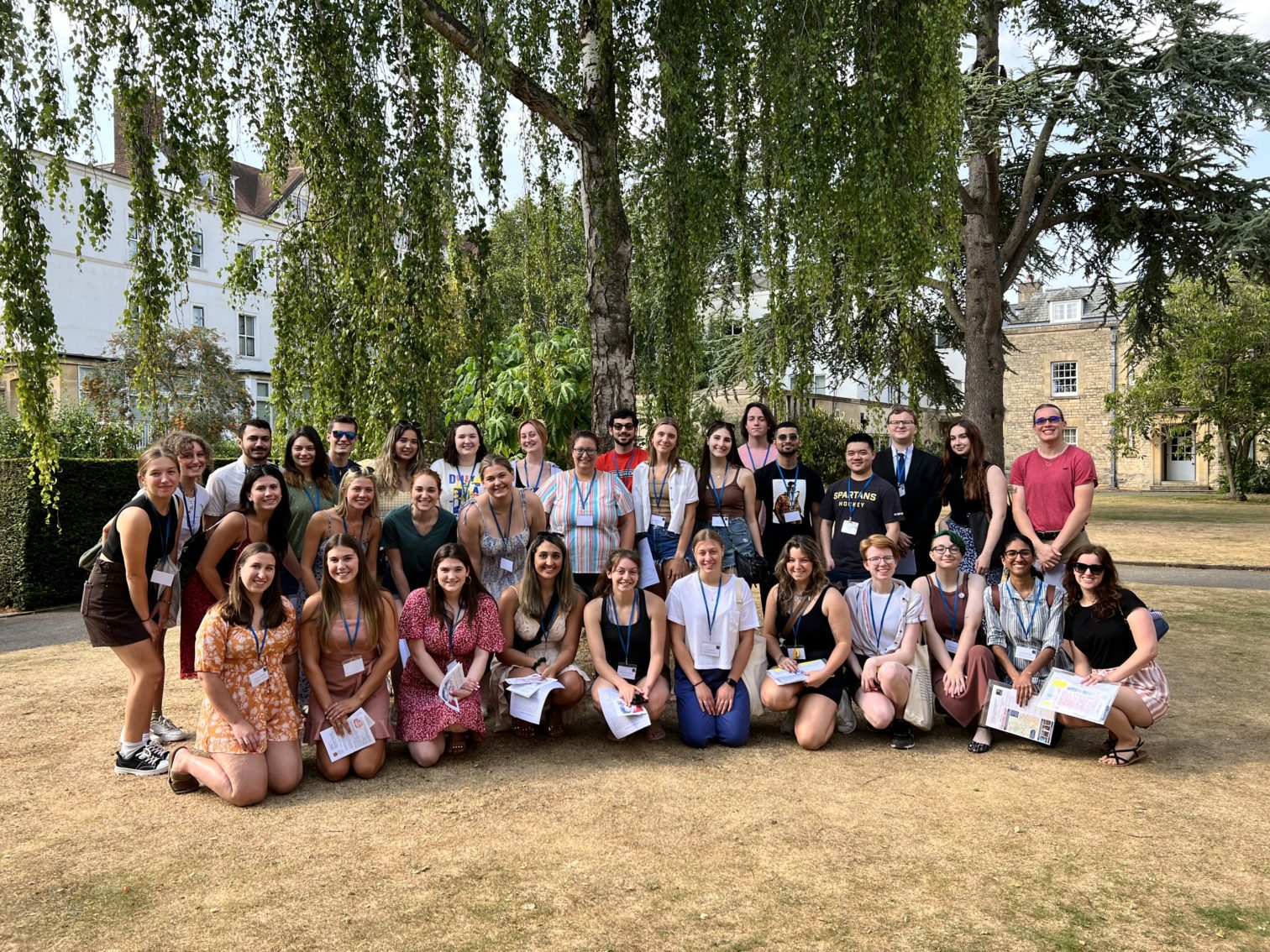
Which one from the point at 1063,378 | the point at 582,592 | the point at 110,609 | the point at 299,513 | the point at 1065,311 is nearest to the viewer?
the point at 110,609

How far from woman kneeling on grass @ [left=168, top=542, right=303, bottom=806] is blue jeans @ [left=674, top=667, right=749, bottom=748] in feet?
6.44

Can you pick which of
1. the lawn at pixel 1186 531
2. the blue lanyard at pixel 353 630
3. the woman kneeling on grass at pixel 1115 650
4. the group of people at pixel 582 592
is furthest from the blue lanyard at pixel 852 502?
the lawn at pixel 1186 531

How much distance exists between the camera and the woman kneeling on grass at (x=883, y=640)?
515 cm

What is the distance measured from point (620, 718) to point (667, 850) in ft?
4.47

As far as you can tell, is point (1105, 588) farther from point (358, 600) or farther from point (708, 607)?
point (358, 600)

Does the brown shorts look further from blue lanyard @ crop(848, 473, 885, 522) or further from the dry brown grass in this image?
blue lanyard @ crop(848, 473, 885, 522)

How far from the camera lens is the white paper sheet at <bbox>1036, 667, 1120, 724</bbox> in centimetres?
469

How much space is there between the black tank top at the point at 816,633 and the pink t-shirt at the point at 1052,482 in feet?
5.25

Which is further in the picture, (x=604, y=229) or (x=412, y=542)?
(x=604, y=229)

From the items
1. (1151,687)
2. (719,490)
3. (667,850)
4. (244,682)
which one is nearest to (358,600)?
(244,682)

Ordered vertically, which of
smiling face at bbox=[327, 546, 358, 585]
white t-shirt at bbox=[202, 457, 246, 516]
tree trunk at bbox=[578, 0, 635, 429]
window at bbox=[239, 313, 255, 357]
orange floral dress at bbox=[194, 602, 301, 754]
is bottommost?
orange floral dress at bbox=[194, 602, 301, 754]

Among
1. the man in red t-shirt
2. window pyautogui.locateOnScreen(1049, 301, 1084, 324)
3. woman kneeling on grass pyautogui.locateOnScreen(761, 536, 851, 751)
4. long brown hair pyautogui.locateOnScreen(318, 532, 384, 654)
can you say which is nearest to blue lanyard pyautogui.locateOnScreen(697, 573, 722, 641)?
woman kneeling on grass pyautogui.locateOnScreen(761, 536, 851, 751)

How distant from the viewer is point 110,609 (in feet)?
15.2

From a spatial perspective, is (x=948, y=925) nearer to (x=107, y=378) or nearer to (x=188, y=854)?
(x=188, y=854)
